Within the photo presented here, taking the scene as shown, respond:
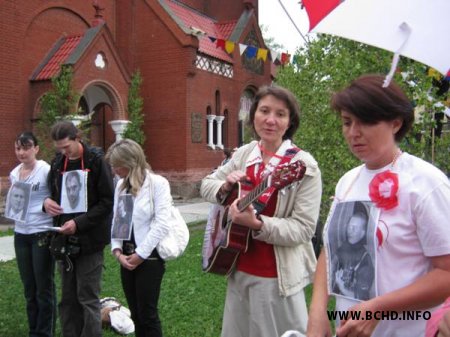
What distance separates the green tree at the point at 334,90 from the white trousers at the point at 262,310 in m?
3.10

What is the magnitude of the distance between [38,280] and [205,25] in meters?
20.8

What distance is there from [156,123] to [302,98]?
13316mm

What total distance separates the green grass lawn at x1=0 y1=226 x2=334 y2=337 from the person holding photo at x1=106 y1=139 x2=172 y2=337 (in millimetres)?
1212

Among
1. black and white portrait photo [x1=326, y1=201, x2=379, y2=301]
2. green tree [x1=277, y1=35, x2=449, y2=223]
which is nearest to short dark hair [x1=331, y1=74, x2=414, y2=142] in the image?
black and white portrait photo [x1=326, y1=201, x2=379, y2=301]

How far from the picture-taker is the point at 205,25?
23328mm

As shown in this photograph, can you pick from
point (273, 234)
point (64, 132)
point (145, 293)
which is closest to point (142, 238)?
point (145, 293)

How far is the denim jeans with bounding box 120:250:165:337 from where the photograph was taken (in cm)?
356

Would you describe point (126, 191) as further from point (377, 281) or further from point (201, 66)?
point (201, 66)

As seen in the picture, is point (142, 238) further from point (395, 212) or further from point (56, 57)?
point (56, 57)

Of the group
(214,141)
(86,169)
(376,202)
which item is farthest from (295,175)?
(214,141)

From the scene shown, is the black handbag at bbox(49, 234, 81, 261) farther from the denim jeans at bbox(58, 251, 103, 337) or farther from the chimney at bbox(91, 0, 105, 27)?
the chimney at bbox(91, 0, 105, 27)

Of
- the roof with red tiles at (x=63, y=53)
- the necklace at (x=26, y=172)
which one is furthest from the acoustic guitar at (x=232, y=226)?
the roof with red tiles at (x=63, y=53)

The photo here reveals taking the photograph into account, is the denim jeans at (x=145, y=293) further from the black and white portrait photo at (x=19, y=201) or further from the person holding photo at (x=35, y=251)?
the black and white portrait photo at (x=19, y=201)

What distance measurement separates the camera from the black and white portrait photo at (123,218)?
3635mm
